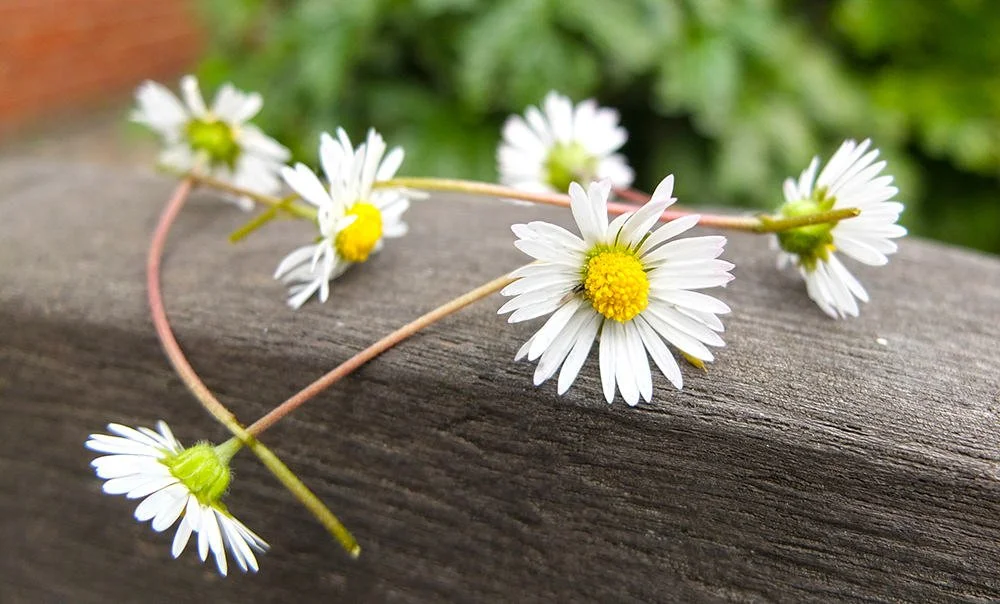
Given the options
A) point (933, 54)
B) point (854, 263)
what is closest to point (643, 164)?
point (933, 54)

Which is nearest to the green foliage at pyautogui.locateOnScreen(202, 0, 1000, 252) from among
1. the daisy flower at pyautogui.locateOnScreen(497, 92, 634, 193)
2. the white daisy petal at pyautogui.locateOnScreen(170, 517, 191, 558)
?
the daisy flower at pyautogui.locateOnScreen(497, 92, 634, 193)

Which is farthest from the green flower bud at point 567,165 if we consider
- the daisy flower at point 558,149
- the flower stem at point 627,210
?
the flower stem at point 627,210

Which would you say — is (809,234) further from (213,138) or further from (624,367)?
(213,138)

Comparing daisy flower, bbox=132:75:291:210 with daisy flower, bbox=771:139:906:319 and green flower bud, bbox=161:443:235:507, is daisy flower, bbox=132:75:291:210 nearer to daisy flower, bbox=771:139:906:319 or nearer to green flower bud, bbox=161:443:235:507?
green flower bud, bbox=161:443:235:507

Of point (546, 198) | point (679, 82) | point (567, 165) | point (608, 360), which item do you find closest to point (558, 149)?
point (567, 165)

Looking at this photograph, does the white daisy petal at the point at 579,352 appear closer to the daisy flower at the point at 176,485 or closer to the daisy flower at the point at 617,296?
the daisy flower at the point at 617,296

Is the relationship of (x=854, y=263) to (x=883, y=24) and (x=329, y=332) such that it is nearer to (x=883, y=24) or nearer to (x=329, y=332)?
(x=329, y=332)
